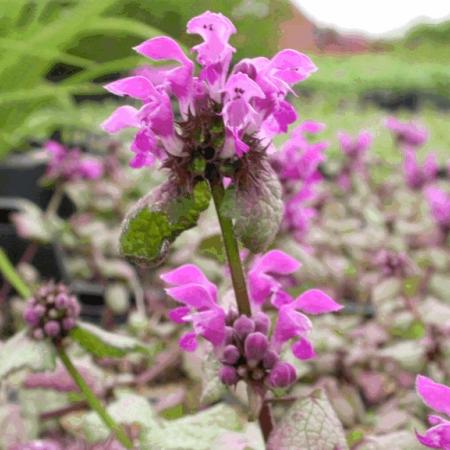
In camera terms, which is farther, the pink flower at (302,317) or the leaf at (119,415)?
the leaf at (119,415)

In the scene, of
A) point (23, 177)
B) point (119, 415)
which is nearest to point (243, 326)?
point (119, 415)

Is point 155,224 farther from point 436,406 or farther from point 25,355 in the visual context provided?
point 25,355

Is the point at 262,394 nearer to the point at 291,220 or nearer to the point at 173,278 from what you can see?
the point at 173,278

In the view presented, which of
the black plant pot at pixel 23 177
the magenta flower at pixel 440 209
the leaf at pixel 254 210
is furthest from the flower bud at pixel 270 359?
the black plant pot at pixel 23 177

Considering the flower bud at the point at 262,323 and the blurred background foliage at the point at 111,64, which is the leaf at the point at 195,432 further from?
the blurred background foliage at the point at 111,64

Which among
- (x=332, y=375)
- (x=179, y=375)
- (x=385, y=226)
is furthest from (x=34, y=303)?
(x=385, y=226)

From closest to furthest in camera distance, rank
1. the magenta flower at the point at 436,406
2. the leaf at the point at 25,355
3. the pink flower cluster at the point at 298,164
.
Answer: the magenta flower at the point at 436,406 → the leaf at the point at 25,355 → the pink flower cluster at the point at 298,164
